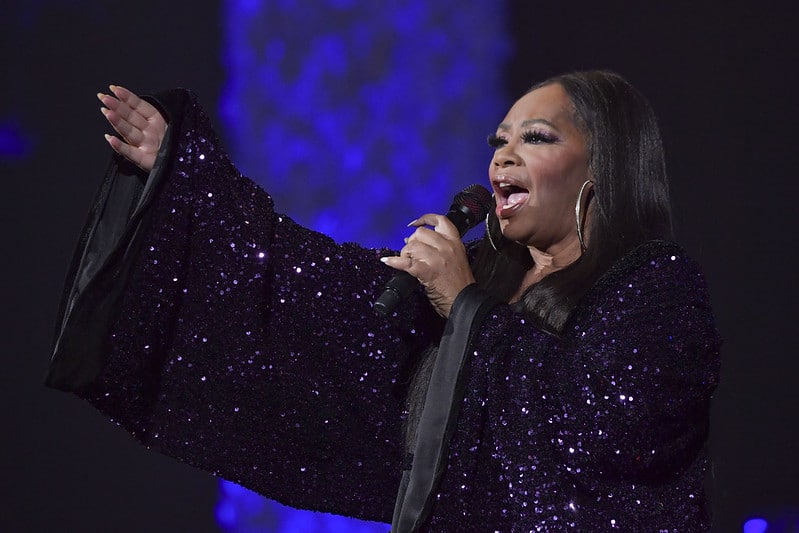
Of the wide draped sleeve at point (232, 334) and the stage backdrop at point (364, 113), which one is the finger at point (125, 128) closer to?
the wide draped sleeve at point (232, 334)

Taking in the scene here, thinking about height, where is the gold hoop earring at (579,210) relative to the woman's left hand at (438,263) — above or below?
above

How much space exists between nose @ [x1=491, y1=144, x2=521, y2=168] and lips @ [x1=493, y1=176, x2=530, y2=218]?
0.02m

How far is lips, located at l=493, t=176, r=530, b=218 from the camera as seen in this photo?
1480 millimetres

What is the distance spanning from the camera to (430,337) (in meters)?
1.58

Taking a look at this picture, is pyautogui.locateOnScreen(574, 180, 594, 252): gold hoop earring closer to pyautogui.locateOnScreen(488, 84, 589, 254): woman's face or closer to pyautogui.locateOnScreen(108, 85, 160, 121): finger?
pyautogui.locateOnScreen(488, 84, 589, 254): woman's face

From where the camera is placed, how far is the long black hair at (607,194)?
1.41m

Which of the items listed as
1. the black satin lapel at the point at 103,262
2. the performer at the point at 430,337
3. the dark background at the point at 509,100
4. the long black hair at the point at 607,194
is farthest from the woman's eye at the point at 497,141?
the dark background at the point at 509,100

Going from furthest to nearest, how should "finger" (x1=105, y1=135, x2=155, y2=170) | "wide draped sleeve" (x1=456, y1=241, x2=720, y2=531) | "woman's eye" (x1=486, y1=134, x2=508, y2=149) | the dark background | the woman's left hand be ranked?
the dark background, "woman's eye" (x1=486, y1=134, x2=508, y2=149), "finger" (x1=105, y1=135, x2=155, y2=170), the woman's left hand, "wide draped sleeve" (x1=456, y1=241, x2=720, y2=531)

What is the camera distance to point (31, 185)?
2.52 m

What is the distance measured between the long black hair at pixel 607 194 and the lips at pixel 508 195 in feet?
0.41

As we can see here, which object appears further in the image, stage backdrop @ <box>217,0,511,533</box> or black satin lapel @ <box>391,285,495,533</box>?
stage backdrop @ <box>217,0,511,533</box>

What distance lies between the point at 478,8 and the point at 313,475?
5.15ft

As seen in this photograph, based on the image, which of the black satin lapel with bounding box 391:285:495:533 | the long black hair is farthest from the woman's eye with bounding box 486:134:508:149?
the black satin lapel with bounding box 391:285:495:533

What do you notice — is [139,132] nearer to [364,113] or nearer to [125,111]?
[125,111]
